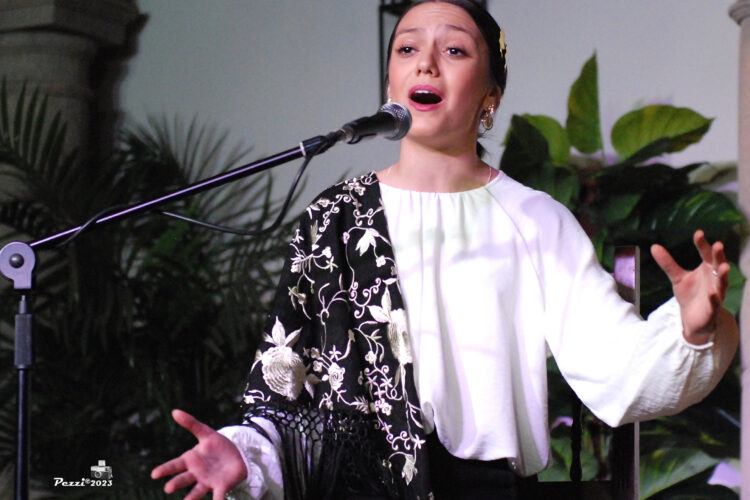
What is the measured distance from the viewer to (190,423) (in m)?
1.23

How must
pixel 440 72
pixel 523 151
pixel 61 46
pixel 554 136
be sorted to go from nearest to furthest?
pixel 440 72 → pixel 523 151 → pixel 554 136 → pixel 61 46

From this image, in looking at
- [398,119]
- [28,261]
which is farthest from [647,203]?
[28,261]

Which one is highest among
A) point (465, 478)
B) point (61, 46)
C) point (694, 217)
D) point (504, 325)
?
point (61, 46)

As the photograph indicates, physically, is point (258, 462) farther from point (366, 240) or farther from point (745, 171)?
point (745, 171)

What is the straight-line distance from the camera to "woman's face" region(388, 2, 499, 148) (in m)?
1.50

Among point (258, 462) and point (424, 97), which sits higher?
point (424, 97)

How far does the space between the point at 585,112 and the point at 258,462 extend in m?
1.83

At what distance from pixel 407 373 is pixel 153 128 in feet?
7.98

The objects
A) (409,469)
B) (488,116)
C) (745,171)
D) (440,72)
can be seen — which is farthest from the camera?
(745,171)

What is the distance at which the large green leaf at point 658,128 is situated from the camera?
2727 mm

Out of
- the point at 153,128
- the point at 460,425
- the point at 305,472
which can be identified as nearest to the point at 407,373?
the point at 460,425

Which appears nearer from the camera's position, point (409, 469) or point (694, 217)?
point (409, 469)

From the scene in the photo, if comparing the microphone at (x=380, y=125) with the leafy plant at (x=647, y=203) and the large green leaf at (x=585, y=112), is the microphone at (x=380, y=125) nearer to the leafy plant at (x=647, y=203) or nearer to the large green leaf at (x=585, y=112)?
the leafy plant at (x=647, y=203)

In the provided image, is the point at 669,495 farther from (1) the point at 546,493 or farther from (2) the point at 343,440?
(2) the point at 343,440
